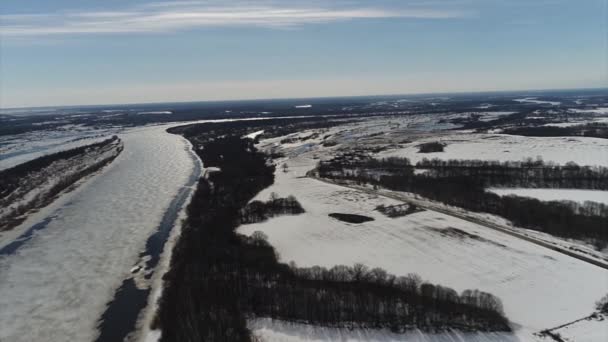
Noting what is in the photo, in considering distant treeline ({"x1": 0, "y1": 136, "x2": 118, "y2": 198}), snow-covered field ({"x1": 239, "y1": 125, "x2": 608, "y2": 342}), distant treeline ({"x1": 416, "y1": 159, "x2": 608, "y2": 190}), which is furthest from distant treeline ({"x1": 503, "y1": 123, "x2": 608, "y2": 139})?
distant treeline ({"x1": 0, "y1": 136, "x2": 118, "y2": 198})

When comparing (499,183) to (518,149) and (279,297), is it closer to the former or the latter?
(518,149)

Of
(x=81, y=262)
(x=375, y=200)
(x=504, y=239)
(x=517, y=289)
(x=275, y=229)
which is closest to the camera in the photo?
(x=517, y=289)

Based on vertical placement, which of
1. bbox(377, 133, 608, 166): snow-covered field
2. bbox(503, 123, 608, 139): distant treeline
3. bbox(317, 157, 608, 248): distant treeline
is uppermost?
bbox(503, 123, 608, 139): distant treeline

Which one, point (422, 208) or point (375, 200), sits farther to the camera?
point (375, 200)

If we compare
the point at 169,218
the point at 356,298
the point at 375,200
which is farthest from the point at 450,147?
the point at 356,298

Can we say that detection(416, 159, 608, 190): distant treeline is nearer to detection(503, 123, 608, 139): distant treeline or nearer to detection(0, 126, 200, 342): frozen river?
detection(503, 123, 608, 139): distant treeline

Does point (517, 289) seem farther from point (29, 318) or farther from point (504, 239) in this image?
point (29, 318)

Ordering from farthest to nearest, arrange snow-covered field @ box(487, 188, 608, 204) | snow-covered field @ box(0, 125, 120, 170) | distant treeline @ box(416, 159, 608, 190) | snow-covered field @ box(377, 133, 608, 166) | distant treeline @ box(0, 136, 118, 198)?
snow-covered field @ box(0, 125, 120, 170) → snow-covered field @ box(377, 133, 608, 166) → distant treeline @ box(0, 136, 118, 198) → distant treeline @ box(416, 159, 608, 190) → snow-covered field @ box(487, 188, 608, 204)
